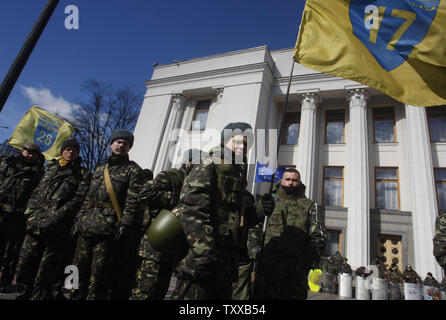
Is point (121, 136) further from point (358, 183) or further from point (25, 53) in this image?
point (358, 183)

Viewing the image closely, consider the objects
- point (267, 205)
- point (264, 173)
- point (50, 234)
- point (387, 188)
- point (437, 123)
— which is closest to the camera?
point (267, 205)

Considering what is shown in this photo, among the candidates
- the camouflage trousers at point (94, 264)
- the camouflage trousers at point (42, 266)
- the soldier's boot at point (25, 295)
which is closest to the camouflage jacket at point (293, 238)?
the camouflage trousers at point (94, 264)

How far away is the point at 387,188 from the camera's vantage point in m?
13.3

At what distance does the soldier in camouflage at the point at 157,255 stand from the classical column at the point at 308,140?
11071 millimetres

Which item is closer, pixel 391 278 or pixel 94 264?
pixel 94 264

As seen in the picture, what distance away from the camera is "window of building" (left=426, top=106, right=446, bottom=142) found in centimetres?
1334

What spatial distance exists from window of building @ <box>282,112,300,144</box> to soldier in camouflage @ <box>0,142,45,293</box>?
1433cm

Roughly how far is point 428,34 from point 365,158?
35.9 feet

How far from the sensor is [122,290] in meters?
3.08

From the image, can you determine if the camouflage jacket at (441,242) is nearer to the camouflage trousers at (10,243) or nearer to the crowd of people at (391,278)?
the camouflage trousers at (10,243)

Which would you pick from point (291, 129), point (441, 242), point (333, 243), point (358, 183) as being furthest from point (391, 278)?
point (291, 129)

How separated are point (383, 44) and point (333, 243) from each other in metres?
11.8

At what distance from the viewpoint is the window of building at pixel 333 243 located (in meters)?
12.7
